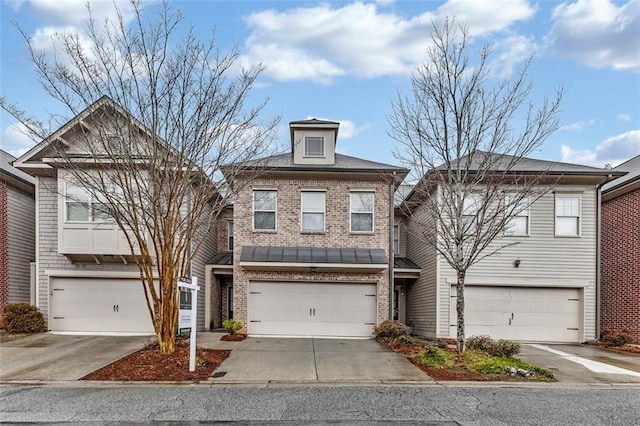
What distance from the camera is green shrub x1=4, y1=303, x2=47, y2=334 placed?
1405cm

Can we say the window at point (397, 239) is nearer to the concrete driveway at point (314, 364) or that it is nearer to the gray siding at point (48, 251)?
the concrete driveway at point (314, 364)

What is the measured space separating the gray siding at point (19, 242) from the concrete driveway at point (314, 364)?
8.58 m

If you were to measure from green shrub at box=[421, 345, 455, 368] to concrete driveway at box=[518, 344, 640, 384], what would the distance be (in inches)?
87.5

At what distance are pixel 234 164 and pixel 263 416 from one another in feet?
23.5

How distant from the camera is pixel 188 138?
419 inches

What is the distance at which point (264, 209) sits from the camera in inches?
621

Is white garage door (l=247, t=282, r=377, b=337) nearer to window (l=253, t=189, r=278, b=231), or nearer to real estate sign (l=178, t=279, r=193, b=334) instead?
window (l=253, t=189, r=278, b=231)

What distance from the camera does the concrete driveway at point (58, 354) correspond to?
9500mm

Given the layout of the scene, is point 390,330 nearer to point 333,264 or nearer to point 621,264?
point 333,264

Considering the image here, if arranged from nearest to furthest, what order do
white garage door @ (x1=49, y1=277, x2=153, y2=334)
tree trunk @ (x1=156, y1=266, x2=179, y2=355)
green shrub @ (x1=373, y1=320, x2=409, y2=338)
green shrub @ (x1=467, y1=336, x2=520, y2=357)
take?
1. tree trunk @ (x1=156, y1=266, x2=179, y2=355)
2. green shrub @ (x1=467, y1=336, x2=520, y2=357)
3. green shrub @ (x1=373, y1=320, x2=409, y2=338)
4. white garage door @ (x1=49, y1=277, x2=153, y2=334)

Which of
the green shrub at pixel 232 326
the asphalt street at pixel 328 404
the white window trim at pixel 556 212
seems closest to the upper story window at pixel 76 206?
the green shrub at pixel 232 326

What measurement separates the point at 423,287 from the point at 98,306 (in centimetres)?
1130

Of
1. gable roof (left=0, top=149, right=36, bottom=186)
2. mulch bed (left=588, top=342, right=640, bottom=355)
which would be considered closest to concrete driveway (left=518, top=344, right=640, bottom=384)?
mulch bed (left=588, top=342, right=640, bottom=355)

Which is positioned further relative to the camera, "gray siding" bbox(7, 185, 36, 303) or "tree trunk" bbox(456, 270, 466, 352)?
"gray siding" bbox(7, 185, 36, 303)
